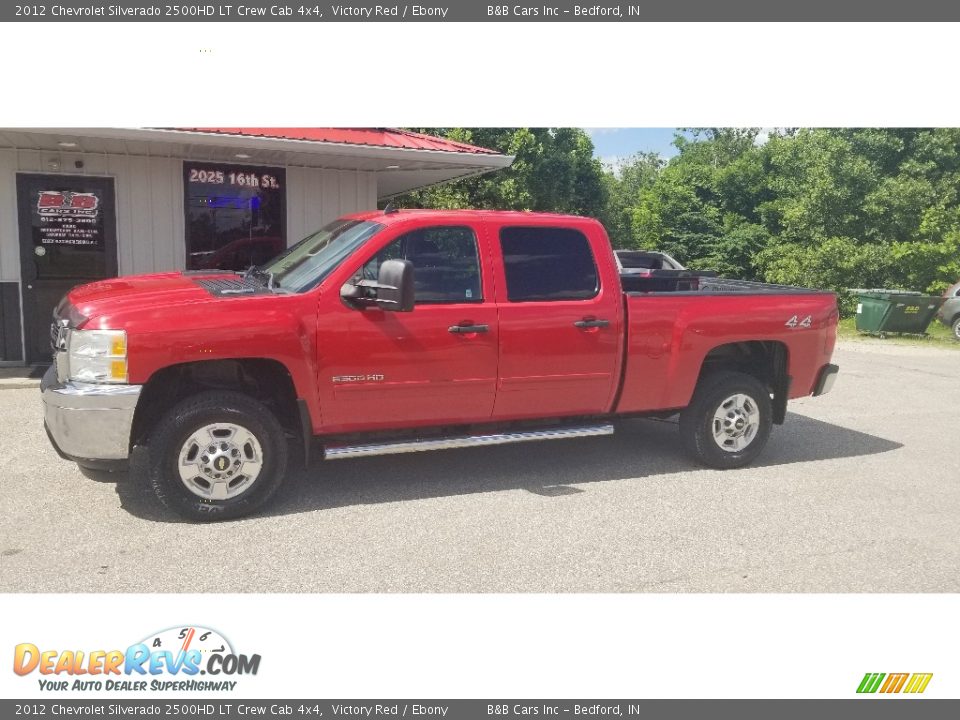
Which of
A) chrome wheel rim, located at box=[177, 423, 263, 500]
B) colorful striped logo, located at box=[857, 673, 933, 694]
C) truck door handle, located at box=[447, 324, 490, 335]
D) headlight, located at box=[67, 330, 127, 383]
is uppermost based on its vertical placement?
truck door handle, located at box=[447, 324, 490, 335]

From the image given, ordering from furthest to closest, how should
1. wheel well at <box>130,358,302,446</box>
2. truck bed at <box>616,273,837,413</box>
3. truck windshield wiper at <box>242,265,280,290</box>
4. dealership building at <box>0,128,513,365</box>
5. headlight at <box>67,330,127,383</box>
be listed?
dealership building at <box>0,128,513,365</box> → truck bed at <box>616,273,837,413</box> → truck windshield wiper at <box>242,265,280,290</box> → wheel well at <box>130,358,302,446</box> → headlight at <box>67,330,127,383</box>

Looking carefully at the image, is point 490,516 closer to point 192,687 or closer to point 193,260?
point 192,687

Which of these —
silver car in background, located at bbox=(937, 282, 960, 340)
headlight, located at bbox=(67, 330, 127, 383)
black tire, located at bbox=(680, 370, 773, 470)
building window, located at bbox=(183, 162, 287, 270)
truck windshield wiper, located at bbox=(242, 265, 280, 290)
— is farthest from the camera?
silver car in background, located at bbox=(937, 282, 960, 340)

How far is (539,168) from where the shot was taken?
31.8 metres

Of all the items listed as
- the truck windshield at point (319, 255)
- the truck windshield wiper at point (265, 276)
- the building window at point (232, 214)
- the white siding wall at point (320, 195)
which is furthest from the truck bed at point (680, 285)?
the building window at point (232, 214)

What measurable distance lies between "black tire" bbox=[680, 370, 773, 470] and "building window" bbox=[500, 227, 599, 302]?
139cm

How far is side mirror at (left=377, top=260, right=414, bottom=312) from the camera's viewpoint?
4.92 meters

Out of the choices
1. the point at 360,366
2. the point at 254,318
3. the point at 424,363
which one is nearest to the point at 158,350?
the point at 254,318

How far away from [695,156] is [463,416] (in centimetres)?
3577

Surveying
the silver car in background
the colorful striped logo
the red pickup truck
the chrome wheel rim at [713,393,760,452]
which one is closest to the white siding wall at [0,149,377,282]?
the red pickup truck

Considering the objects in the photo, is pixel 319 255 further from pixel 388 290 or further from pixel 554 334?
pixel 554 334

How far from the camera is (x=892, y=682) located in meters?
3.54

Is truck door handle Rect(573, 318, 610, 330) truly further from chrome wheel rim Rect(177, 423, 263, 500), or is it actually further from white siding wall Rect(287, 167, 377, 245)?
white siding wall Rect(287, 167, 377, 245)

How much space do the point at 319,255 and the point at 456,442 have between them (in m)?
1.63
